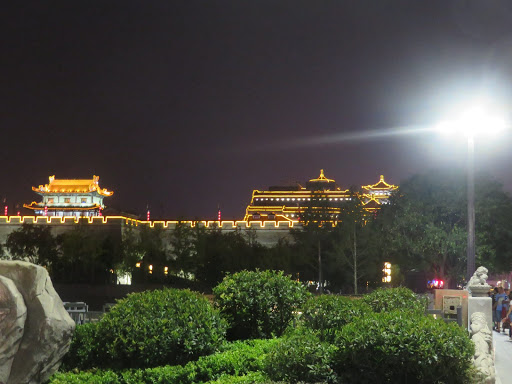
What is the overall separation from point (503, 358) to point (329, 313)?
5148 millimetres

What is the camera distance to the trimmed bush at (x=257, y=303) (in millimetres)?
10109

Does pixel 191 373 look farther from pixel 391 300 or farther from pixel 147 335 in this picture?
pixel 391 300

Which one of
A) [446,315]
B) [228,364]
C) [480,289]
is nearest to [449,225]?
[446,315]

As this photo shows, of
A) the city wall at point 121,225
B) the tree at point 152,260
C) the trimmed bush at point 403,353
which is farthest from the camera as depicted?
the city wall at point 121,225

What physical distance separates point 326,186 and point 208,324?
279 feet

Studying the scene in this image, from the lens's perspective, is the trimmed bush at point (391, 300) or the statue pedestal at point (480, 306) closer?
the trimmed bush at point (391, 300)

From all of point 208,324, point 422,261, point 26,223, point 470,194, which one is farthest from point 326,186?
point 208,324

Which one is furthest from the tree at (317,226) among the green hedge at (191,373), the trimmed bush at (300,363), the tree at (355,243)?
the trimmed bush at (300,363)

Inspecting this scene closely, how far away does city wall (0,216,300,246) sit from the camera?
195 feet

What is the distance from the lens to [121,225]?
59.3 meters

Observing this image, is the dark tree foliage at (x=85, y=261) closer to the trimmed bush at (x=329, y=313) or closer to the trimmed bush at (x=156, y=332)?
the trimmed bush at (x=156, y=332)

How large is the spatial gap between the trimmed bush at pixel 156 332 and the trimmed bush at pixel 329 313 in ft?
4.22

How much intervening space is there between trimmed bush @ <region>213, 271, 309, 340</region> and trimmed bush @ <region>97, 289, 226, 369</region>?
1.33 metres

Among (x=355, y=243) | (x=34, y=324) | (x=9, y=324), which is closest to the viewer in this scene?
(x=9, y=324)
